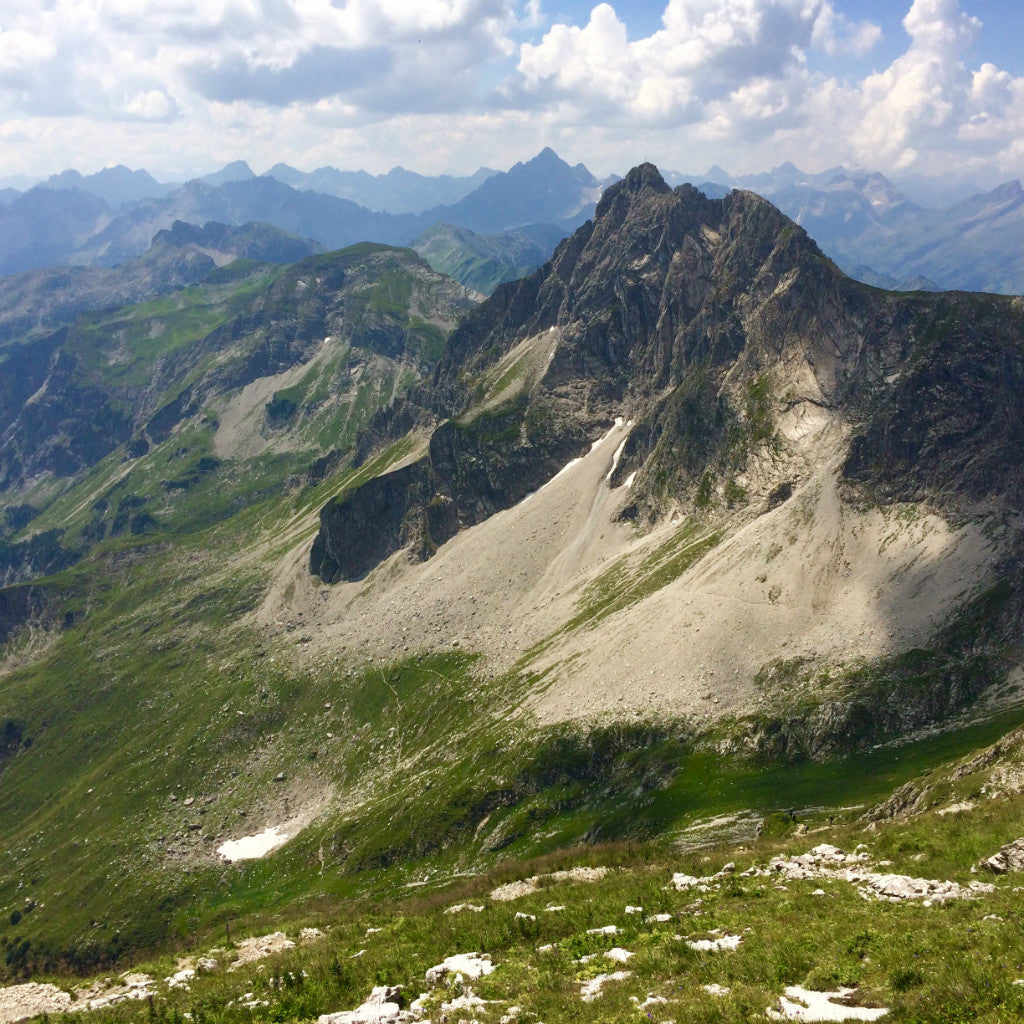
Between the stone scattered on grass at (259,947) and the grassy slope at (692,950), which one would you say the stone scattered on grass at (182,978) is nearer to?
the grassy slope at (692,950)

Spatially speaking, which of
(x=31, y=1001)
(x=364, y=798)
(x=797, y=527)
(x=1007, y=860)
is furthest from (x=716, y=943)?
(x=364, y=798)

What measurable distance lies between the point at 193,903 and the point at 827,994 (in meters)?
158

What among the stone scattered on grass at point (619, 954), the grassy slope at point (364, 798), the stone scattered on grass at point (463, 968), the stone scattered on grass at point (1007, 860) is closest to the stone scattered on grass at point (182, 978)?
the stone scattered on grass at point (463, 968)

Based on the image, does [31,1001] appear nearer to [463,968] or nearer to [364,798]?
[463,968]

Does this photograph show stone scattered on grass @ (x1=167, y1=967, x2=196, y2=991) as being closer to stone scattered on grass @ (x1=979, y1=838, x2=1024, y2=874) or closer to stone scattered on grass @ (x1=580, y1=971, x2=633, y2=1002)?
stone scattered on grass @ (x1=580, y1=971, x2=633, y2=1002)

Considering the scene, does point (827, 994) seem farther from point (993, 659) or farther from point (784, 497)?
point (784, 497)

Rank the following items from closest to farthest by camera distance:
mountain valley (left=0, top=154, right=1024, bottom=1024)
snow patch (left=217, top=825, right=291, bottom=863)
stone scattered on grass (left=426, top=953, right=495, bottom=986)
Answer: mountain valley (left=0, top=154, right=1024, bottom=1024) < stone scattered on grass (left=426, top=953, right=495, bottom=986) < snow patch (left=217, top=825, right=291, bottom=863)

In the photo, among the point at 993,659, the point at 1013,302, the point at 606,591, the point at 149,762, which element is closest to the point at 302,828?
the point at 149,762

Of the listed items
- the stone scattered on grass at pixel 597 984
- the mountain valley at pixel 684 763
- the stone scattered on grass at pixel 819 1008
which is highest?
the stone scattered on grass at pixel 819 1008

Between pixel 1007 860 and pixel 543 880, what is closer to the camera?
pixel 1007 860

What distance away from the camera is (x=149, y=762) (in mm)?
197500

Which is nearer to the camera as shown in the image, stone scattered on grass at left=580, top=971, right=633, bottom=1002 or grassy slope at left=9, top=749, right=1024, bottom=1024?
grassy slope at left=9, top=749, right=1024, bottom=1024

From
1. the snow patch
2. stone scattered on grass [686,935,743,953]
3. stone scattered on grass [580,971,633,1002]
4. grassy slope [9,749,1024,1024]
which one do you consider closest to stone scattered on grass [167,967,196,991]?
grassy slope [9,749,1024,1024]

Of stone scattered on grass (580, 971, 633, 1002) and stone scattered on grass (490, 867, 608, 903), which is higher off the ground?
stone scattered on grass (580, 971, 633, 1002)
